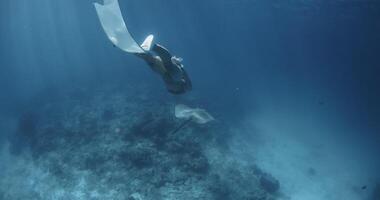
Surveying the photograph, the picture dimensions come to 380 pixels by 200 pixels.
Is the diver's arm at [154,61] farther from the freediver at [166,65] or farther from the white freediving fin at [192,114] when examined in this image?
the white freediving fin at [192,114]

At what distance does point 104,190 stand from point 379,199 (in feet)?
60.4

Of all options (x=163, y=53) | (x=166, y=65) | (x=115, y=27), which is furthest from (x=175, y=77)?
(x=115, y=27)

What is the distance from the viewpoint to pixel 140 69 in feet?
115

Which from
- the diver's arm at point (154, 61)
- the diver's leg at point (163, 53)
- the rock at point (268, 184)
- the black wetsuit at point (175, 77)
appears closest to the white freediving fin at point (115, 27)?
the diver's arm at point (154, 61)

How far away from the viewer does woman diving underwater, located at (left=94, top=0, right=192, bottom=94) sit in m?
5.61

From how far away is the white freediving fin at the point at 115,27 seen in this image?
5.55 m

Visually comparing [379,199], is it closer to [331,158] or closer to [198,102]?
[331,158]

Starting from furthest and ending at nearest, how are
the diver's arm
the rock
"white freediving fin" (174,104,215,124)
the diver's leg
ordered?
the rock
"white freediving fin" (174,104,215,124)
the diver's leg
the diver's arm

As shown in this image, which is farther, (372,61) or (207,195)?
(372,61)

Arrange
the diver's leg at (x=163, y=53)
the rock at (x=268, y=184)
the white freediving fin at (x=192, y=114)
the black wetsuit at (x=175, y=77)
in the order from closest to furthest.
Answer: the diver's leg at (x=163, y=53) < the black wetsuit at (x=175, y=77) < the white freediving fin at (x=192, y=114) < the rock at (x=268, y=184)

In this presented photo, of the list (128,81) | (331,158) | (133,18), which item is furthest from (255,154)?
(133,18)

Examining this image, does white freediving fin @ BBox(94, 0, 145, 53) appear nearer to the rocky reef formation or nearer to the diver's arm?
the diver's arm

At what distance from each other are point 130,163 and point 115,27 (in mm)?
10690

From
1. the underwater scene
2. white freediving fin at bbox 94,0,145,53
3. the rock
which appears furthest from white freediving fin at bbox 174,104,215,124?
the rock
